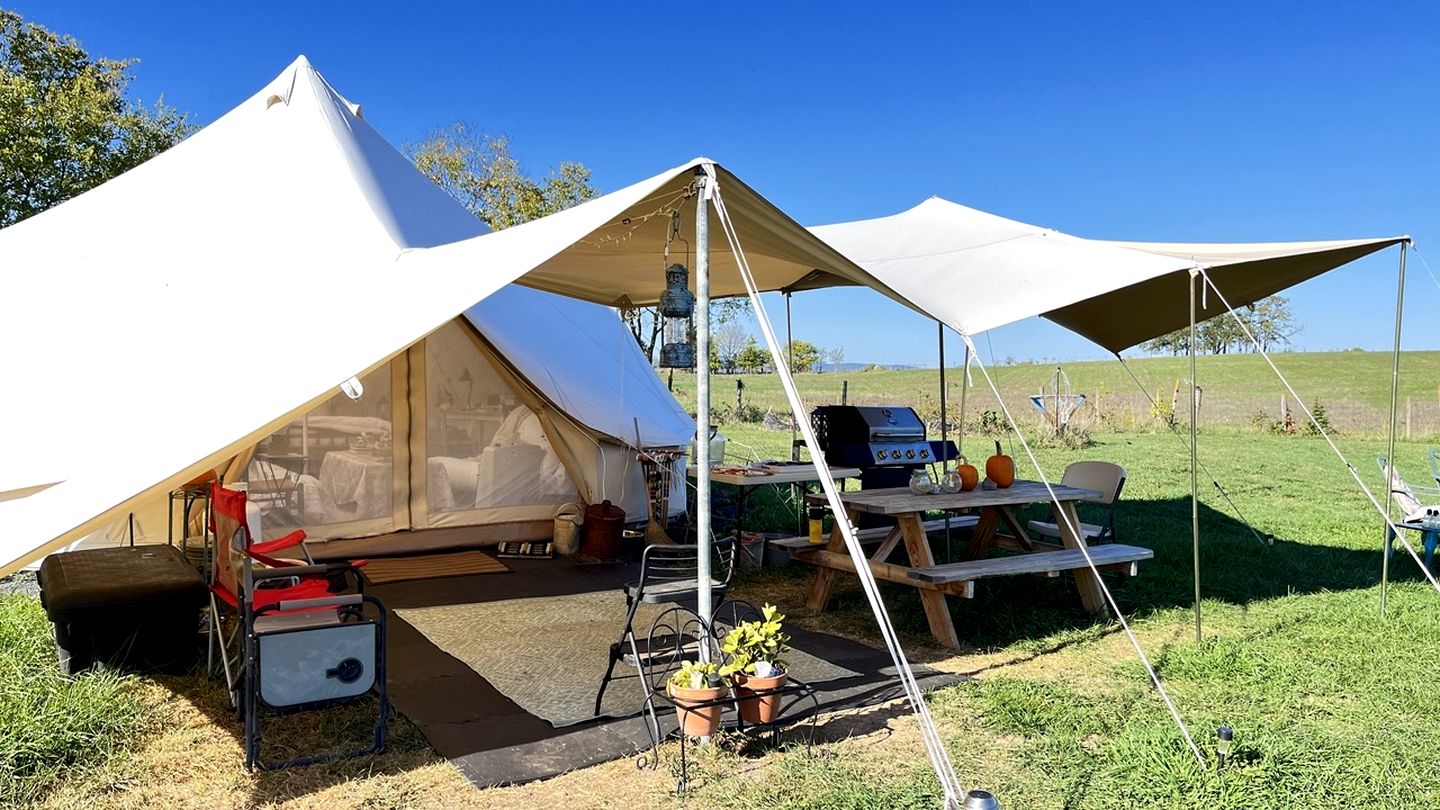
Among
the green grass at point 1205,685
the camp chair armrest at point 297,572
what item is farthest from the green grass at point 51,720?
the green grass at point 1205,685

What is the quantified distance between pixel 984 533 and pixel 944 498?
0.88 metres

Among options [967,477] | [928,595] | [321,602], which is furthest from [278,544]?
[967,477]

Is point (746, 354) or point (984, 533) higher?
point (746, 354)

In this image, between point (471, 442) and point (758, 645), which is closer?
point (758, 645)

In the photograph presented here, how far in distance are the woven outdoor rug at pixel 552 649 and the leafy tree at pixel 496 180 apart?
12.9 meters

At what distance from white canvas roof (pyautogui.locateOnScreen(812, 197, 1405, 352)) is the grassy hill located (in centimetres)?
858

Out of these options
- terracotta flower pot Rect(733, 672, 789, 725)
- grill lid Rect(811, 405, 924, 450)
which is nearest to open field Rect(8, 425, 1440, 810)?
terracotta flower pot Rect(733, 672, 789, 725)

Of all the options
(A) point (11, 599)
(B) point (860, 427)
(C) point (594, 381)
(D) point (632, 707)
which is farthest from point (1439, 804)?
(A) point (11, 599)

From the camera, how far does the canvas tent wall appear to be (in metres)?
5.83

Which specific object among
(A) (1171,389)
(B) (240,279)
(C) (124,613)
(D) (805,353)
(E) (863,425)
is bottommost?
(C) (124,613)

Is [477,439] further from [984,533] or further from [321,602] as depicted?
[321,602]

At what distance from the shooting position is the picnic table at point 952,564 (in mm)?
4359

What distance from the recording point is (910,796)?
2.74 meters

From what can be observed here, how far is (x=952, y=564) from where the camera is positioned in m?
4.62
